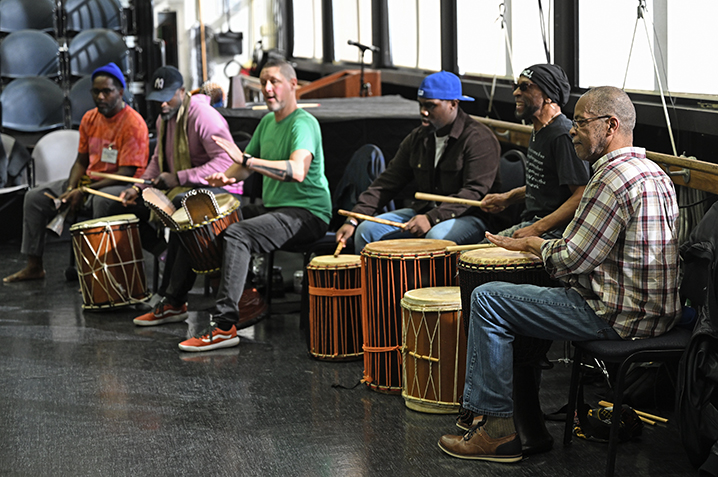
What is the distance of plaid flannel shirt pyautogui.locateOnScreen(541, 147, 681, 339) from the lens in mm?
2768

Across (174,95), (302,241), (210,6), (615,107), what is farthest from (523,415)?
(210,6)

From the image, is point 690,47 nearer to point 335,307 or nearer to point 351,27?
point 335,307

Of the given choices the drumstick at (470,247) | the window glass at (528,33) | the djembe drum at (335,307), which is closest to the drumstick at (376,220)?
the djembe drum at (335,307)

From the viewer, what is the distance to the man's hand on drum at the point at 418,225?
167 inches

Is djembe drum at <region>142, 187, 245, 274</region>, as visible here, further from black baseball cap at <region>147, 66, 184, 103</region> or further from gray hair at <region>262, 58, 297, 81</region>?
black baseball cap at <region>147, 66, 184, 103</region>

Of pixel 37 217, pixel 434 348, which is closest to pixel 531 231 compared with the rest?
pixel 434 348

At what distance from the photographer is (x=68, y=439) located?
3.40m

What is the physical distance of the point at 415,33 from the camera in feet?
27.1

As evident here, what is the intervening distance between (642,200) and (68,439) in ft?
7.37

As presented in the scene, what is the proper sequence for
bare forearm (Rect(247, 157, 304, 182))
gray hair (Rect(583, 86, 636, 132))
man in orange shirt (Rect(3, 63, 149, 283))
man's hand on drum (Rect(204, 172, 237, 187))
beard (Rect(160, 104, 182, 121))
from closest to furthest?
gray hair (Rect(583, 86, 636, 132)) < bare forearm (Rect(247, 157, 304, 182)) < man's hand on drum (Rect(204, 172, 237, 187)) < beard (Rect(160, 104, 182, 121)) < man in orange shirt (Rect(3, 63, 149, 283))

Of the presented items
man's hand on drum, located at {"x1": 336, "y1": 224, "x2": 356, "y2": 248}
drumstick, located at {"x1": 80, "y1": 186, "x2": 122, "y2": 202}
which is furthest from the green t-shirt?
drumstick, located at {"x1": 80, "y1": 186, "x2": 122, "y2": 202}

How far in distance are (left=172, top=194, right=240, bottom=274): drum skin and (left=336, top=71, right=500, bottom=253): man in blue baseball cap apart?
2.13 ft

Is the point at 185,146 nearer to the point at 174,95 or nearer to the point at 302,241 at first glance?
the point at 174,95

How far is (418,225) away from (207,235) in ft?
3.70
